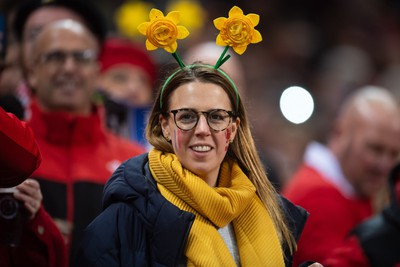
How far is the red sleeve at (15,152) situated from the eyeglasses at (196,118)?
0.57m

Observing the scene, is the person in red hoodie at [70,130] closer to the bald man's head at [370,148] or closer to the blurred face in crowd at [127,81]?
the blurred face in crowd at [127,81]

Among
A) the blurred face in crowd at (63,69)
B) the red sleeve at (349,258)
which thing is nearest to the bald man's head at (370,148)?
the red sleeve at (349,258)

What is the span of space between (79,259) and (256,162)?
0.85 m

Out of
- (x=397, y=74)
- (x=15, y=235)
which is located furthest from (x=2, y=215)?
(x=397, y=74)

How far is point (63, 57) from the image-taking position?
18.3ft

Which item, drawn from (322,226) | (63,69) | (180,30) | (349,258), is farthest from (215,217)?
(322,226)

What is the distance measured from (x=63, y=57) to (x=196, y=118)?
183 centimetres

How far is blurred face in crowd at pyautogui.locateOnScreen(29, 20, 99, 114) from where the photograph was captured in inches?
217

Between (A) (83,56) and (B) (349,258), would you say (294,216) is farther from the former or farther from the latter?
(A) (83,56)

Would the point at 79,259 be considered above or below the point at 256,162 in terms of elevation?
below

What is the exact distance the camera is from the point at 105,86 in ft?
23.5

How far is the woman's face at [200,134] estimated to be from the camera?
3926 millimetres

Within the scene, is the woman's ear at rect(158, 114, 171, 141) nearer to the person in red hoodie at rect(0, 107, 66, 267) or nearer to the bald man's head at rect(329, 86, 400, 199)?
the person in red hoodie at rect(0, 107, 66, 267)

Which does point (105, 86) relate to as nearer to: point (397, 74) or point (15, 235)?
point (15, 235)
